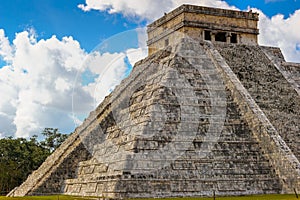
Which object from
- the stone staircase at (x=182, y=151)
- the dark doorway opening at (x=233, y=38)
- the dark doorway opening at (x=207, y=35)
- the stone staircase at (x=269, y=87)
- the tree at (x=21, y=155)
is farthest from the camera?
the tree at (x=21, y=155)

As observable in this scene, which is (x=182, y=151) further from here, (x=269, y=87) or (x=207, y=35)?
(x=207, y=35)

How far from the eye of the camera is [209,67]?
19.0 m

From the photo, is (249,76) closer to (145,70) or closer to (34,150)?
(145,70)

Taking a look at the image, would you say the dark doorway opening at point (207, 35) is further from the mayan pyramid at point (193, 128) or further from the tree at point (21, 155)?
the tree at point (21, 155)

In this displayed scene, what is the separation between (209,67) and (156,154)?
18.9ft

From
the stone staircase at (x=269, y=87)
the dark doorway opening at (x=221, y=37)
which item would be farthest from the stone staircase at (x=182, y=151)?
the dark doorway opening at (x=221, y=37)

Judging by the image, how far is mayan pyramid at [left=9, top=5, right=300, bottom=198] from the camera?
14.2 meters

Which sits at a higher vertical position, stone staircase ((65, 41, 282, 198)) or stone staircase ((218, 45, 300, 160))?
Result: stone staircase ((218, 45, 300, 160))

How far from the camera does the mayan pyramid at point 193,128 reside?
14203 mm

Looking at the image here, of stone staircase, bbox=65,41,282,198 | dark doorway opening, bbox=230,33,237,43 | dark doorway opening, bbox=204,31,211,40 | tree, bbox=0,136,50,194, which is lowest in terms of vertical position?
stone staircase, bbox=65,41,282,198

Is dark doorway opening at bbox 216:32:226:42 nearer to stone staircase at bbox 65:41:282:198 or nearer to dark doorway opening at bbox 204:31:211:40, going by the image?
dark doorway opening at bbox 204:31:211:40

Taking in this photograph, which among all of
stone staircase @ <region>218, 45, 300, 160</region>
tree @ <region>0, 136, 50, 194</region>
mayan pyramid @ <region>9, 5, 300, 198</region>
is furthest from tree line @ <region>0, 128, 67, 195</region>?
stone staircase @ <region>218, 45, 300, 160</region>

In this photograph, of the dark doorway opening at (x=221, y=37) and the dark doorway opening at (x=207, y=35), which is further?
the dark doorway opening at (x=221, y=37)

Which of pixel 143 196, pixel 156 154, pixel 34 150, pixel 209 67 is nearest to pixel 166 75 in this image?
pixel 209 67
